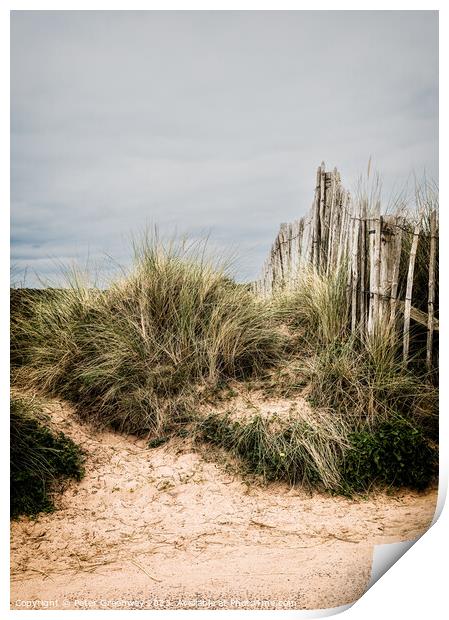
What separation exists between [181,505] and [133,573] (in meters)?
0.69

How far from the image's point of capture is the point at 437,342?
3.99 metres

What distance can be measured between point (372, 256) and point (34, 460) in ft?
9.44

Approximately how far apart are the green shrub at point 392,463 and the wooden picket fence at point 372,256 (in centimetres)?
67

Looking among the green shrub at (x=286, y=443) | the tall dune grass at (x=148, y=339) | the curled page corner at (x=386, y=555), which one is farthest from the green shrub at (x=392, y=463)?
the tall dune grass at (x=148, y=339)

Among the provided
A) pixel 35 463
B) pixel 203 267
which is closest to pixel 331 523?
pixel 35 463

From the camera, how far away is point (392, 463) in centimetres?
362

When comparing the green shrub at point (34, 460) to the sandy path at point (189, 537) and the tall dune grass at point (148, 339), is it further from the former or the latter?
the tall dune grass at point (148, 339)

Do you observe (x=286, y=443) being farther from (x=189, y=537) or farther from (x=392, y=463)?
(x=189, y=537)

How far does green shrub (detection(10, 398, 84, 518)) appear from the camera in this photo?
3.34 m

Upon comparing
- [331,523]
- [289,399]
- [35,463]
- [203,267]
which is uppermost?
[203,267]

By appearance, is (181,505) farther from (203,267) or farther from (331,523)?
(203,267)

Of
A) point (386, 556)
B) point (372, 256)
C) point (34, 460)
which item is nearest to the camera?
point (386, 556)

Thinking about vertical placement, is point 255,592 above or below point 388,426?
below

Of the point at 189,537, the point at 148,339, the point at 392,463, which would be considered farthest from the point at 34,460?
the point at 392,463
